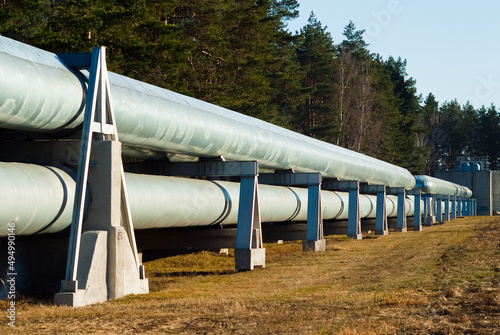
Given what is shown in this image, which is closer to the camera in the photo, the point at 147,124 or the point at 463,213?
the point at 147,124

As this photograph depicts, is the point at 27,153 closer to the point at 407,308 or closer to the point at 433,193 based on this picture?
the point at 407,308

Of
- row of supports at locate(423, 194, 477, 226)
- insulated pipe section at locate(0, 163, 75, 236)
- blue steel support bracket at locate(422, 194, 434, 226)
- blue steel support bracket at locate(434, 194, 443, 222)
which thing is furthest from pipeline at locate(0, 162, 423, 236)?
blue steel support bracket at locate(434, 194, 443, 222)

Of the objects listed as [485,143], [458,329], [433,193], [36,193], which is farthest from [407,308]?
[485,143]

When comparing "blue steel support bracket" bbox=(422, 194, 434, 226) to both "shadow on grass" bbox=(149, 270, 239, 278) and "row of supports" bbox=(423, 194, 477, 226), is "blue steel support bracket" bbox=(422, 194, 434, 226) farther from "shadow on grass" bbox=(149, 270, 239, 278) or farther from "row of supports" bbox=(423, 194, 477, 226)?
"shadow on grass" bbox=(149, 270, 239, 278)

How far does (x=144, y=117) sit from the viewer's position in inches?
612

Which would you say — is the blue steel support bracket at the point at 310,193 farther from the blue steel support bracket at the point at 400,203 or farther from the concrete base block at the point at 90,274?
the blue steel support bracket at the point at 400,203

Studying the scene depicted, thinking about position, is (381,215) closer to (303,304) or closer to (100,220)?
(100,220)

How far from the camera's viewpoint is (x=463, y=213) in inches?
3802

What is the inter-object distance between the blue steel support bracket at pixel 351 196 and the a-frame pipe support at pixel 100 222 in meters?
20.5

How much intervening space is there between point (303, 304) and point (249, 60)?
41.8 metres

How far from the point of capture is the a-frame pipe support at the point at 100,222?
12672 mm

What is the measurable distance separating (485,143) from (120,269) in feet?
453

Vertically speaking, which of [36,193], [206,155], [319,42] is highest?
[319,42]

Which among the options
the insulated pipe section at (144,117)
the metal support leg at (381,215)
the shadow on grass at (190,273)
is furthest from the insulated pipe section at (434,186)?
the shadow on grass at (190,273)
